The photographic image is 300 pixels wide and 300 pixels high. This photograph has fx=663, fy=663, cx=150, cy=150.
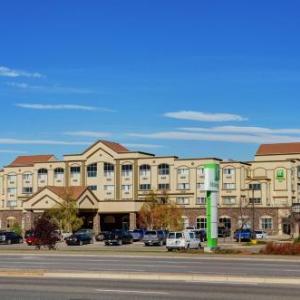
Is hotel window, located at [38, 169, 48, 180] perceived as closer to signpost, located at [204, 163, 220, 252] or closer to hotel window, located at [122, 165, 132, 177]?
hotel window, located at [122, 165, 132, 177]

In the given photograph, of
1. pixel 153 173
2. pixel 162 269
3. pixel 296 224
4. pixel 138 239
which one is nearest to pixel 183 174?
pixel 153 173

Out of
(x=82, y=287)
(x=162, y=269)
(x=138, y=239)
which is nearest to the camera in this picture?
(x=82, y=287)

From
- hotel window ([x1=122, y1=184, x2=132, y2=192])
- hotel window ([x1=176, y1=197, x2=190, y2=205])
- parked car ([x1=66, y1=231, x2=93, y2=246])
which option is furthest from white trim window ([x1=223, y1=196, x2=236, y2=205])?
parked car ([x1=66, y1=231, x2=93, y2=246])

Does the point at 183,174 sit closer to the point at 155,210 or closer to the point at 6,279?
the point at 155,210

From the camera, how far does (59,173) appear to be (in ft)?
379

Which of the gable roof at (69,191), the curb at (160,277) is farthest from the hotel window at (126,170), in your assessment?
the curb at (160,277)

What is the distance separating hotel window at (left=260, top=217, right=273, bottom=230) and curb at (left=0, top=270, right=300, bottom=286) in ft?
267

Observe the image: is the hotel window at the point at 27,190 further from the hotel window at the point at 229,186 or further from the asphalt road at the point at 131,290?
the asphalt road at the point at 131,290

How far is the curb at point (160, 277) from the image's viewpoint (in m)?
21.4

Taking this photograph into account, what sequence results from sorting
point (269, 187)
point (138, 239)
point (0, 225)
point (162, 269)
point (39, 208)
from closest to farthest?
point (162, 269), point (138, 239), point (39, 208), point (269, 187), point (0, 225)

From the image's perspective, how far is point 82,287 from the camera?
1998 centimetres

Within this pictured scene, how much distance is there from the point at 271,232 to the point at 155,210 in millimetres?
18589

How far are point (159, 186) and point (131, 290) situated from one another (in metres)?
91.0

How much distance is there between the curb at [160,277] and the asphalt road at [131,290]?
1.01 m
